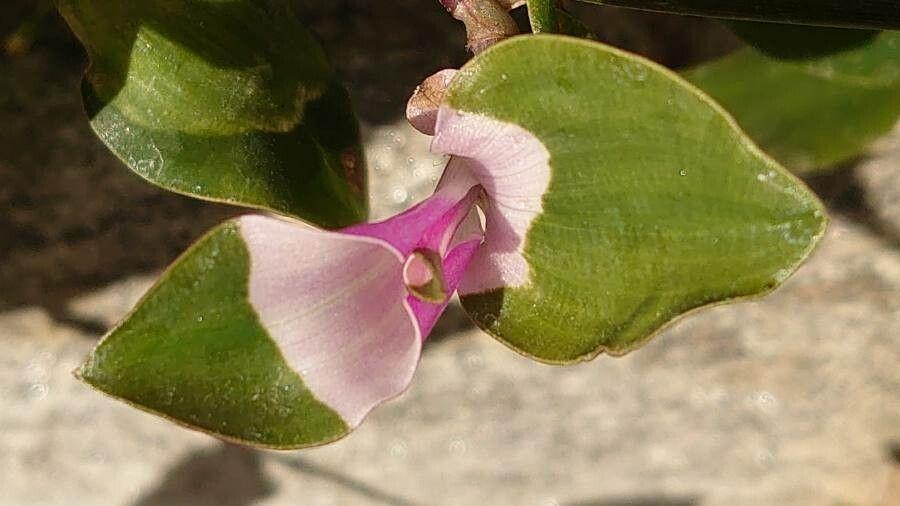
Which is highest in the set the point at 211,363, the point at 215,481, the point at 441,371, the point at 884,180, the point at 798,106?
the point at 211,363

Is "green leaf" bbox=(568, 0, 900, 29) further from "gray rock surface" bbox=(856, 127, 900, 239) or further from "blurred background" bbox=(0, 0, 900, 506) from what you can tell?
"gray rock surface" bbox=(856, 127, 900, 239)

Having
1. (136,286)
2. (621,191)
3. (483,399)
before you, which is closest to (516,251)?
(621,191)

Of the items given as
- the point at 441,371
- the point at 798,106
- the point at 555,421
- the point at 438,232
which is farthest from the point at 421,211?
the point at 555,421

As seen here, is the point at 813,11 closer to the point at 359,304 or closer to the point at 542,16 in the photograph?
the point at 542,16

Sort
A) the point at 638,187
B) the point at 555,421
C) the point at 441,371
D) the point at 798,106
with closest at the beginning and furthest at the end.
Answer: the point at 638,187 → the point at 798,106 → the point at 441,371 → the point at 555,421

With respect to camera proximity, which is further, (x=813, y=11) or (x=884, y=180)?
(x=884, y=180)

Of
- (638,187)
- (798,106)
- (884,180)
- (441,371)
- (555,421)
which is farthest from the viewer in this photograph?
(555,421)

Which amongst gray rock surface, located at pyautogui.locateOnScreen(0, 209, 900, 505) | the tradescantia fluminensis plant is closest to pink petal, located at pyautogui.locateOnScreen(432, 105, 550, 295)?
the tradescantia fluminensis plant
